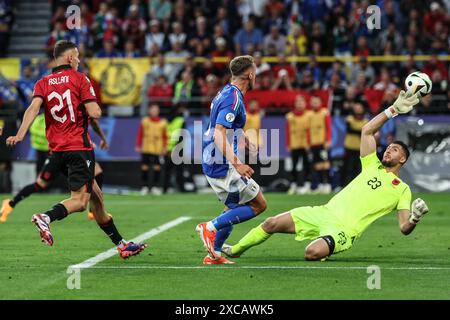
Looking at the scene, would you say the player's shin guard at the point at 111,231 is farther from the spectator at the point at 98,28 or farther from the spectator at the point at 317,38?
the spectator at the point at 98,28

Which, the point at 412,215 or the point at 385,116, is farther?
the point at 385,116

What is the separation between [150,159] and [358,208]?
14.0m

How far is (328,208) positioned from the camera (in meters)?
11.0

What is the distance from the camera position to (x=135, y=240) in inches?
532

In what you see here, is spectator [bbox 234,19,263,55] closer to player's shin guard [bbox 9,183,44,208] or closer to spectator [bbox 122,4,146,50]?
spectator [bbox 122,4,146,50]

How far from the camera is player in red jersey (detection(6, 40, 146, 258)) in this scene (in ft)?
35.8

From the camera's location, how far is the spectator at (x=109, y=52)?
1043 inches

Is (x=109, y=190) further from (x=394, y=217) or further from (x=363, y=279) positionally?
(x=363, y=279)

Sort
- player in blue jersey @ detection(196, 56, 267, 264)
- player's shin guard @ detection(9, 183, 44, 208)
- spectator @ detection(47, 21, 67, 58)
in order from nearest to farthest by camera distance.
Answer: player in blue jersey @ detection(196, 56, 267, 264) → player's shin guard @ detection(9, 183, 44, 208) → spectator @ detection(47, 21, 67, 58)

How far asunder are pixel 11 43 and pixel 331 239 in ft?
70.8

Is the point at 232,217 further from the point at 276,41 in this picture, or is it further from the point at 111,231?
the point at 276,41

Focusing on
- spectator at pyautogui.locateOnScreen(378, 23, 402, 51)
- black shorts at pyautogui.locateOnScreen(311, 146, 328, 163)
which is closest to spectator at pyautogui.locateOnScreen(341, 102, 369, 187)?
black shorts at pyautogui.locateOnScreen(311, 146, 328, 163)

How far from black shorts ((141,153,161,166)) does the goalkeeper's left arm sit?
1402cm

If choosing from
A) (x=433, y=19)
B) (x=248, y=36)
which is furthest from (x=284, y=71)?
(x=433, y=19)
